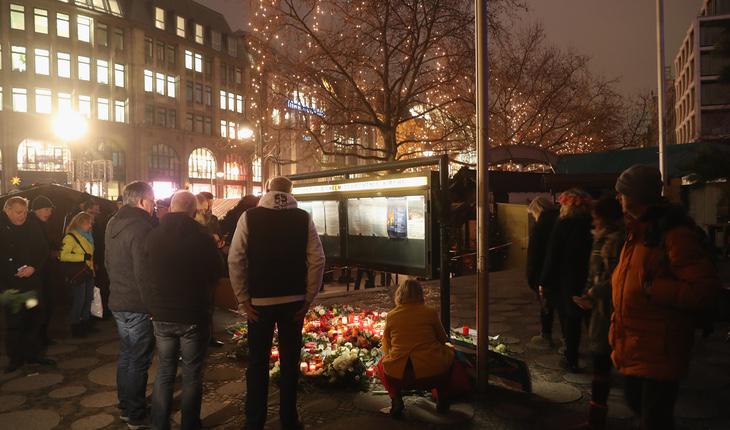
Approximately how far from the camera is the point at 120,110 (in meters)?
54.9

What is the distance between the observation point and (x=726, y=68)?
32.2 ft

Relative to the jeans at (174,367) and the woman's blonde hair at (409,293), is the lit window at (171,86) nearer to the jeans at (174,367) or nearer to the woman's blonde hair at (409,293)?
the jeans at (174,367)

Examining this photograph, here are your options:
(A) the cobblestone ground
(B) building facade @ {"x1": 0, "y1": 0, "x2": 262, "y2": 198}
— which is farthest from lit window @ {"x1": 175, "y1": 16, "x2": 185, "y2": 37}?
(A) the cobblestone ground

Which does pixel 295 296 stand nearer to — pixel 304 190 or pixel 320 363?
pixel 320 363

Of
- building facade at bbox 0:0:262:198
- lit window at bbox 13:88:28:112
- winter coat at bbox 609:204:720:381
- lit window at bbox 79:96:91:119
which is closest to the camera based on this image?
winter coat at bbox 609:204:720:381

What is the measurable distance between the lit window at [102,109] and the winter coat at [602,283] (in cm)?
5709

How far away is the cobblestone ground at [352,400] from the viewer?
14.5ft

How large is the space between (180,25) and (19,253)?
62.2 m

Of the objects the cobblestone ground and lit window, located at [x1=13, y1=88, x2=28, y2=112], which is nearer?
the cobblestone ground

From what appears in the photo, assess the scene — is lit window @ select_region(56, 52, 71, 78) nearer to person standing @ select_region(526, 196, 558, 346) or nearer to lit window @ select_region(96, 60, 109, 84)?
lit window @ select_region(96, 60, 109, 84)

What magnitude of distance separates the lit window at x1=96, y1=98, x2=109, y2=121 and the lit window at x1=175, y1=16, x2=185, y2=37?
13.4 metres

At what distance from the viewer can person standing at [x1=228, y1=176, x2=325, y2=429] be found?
4102 mm

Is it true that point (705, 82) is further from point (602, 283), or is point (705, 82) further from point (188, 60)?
point (602, 283)

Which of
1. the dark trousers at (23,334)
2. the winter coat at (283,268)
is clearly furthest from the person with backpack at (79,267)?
the winter coat at (283,268)
